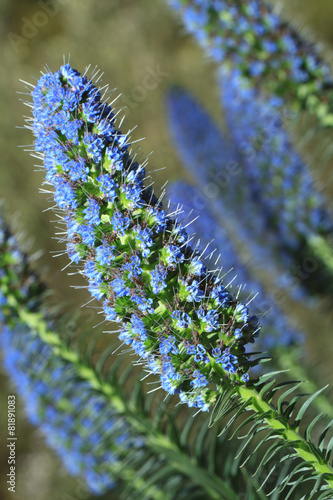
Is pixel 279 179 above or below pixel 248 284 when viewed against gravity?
above

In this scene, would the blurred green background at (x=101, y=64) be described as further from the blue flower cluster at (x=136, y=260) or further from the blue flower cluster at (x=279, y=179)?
the blue flower cluster at (x=136, y=260)

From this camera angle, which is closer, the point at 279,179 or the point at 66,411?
the point at 66,411

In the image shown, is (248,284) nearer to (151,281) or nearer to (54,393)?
(54,393)

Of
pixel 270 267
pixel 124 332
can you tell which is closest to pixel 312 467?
pixel 124 332

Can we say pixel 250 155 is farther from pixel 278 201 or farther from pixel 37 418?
pixel 37 418

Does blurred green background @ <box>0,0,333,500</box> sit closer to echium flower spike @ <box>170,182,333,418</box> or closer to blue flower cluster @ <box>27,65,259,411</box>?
echium flower spike @ <box>170,182,333,418</box>

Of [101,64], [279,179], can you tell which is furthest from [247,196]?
[101,64]

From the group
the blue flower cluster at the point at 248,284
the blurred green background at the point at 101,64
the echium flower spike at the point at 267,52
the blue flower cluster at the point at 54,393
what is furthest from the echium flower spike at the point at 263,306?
the blurred green background at the point at 101,64

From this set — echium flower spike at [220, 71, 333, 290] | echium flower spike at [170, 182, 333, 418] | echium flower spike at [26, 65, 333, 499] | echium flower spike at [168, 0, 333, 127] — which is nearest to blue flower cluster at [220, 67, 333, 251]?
echium flower spike at [220, 71, 333, 290]
